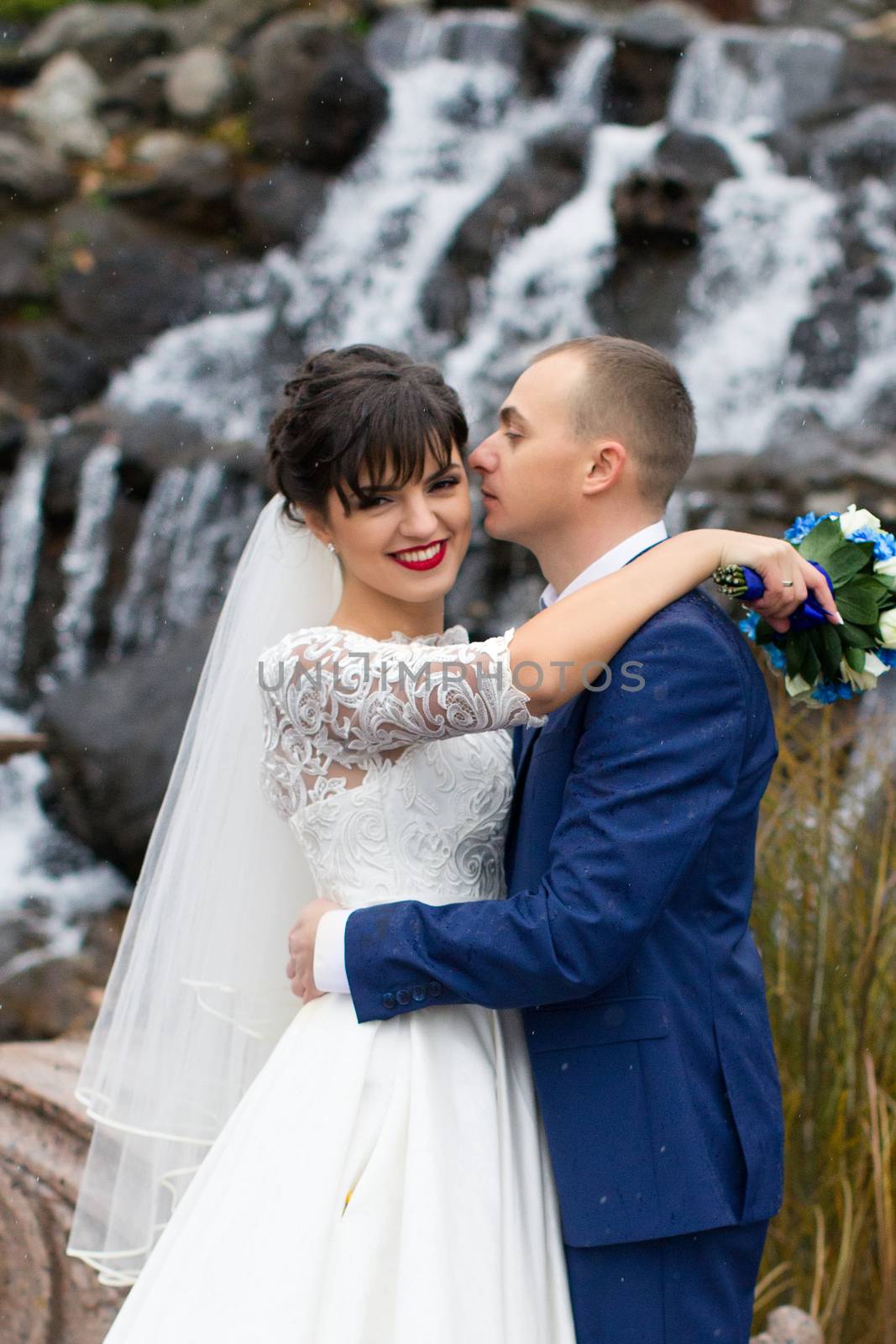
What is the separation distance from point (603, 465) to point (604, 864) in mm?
688

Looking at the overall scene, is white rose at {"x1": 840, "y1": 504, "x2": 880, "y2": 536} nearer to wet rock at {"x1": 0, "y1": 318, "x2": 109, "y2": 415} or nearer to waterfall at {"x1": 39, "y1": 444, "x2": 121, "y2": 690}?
waterfall at {"x1": 39, "y1": 444, "x2": 121, "y2": 690}

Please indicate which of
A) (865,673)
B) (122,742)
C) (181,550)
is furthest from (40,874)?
(865,673)

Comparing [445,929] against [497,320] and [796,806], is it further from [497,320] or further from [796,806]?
[497,320]

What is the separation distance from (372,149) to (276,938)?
1194cm

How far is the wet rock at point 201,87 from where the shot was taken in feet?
47.2

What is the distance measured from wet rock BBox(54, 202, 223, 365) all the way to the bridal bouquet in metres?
10.9

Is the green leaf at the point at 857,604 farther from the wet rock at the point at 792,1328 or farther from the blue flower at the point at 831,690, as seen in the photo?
A: the wet rock at the point at 792,1328

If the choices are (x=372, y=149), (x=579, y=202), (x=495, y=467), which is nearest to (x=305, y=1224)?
(x=495, y=467)

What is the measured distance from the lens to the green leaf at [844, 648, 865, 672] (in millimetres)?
2295

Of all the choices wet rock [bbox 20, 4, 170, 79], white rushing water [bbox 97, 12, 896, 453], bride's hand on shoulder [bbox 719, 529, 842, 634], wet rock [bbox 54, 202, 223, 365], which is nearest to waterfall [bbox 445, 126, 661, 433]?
white rushing water [bbox 97, 12, 896, 453]

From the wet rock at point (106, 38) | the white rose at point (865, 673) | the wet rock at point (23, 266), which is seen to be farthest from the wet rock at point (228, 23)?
the white rose at point (865, 673)

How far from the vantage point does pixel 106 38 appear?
50.5ft

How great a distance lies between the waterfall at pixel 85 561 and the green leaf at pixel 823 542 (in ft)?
27.5

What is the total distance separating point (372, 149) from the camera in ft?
43.5
